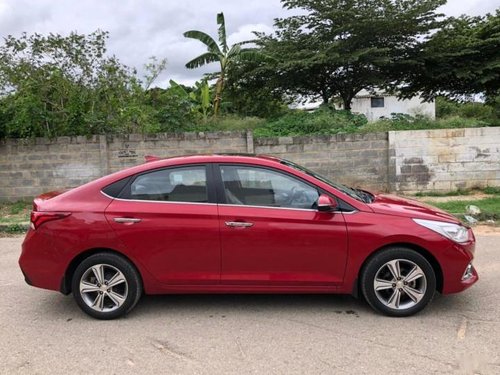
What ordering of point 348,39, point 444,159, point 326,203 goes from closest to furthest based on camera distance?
point 326,203, point 444,159, point 348,39

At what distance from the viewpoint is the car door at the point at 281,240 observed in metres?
4.32

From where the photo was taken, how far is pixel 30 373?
3504 mm

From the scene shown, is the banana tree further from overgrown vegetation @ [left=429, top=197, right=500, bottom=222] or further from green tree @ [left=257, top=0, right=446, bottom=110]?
overgrown vegetation @ [left=429, top=197, right=500, bottom=222]

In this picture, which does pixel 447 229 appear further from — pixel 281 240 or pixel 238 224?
pixel 238 224

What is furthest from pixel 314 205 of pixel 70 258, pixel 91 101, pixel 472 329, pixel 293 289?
pixel 91 101

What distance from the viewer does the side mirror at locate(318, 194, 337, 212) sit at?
4.29 m

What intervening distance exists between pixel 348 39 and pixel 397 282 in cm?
1494

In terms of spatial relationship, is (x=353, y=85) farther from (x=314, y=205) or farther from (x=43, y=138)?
(x=314, y=205)

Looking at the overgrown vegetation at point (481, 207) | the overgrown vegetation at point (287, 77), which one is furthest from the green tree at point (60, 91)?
the overgrown vegetation at point (481, 207)

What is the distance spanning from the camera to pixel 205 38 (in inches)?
704

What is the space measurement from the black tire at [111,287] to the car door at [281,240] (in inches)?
33.4

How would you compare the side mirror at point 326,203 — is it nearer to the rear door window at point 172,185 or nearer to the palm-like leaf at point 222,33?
the rear door window at point 172,185

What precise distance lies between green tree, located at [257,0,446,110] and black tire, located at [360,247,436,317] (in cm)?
1318

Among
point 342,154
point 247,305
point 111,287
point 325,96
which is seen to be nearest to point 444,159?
point 342,154
